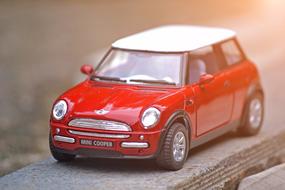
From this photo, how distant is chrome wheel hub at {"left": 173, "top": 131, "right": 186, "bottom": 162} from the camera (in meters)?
11.3

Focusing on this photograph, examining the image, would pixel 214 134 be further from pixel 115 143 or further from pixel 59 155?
pixel 59 155

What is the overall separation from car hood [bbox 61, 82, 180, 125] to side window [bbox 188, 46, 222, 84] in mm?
711

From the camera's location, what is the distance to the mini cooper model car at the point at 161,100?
1097 cm

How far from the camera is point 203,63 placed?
12664mm

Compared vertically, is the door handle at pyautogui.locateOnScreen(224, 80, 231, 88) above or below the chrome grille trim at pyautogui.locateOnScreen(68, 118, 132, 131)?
above

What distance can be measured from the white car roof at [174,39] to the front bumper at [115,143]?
5.56 feet

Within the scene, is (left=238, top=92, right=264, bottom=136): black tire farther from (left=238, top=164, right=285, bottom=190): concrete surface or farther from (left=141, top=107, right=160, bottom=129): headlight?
(left=141, top=107, right=160, bottom=129): headlight

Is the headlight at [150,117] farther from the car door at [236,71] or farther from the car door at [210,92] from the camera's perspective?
the car door at [236,71]

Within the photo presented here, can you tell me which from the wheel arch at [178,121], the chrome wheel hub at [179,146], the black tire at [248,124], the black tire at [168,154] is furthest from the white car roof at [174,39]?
the black tire at [168,154]

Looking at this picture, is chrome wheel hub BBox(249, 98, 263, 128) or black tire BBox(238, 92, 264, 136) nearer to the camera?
black tire BBox(238, 92, 264, 136)

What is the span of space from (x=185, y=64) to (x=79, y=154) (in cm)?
191

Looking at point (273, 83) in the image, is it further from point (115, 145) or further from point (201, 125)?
point (115, 145)

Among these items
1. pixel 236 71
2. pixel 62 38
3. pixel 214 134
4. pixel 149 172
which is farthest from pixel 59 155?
pixel 62 38

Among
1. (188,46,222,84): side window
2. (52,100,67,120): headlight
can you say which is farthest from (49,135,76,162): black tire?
(188,46,222,84): side window
